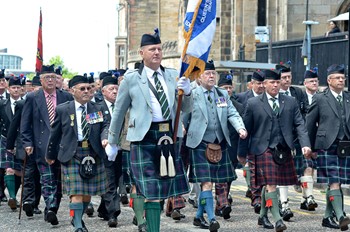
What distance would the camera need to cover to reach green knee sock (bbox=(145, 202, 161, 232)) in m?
9.38

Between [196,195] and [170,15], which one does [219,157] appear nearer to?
[196,195]

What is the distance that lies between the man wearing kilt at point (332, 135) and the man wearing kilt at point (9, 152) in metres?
4.30

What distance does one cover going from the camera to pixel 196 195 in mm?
14453

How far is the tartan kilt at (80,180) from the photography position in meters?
11.4

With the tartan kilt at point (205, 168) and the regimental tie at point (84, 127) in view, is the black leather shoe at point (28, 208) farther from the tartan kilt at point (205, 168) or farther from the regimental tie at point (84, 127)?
the tartan kilt at point (205, 168)

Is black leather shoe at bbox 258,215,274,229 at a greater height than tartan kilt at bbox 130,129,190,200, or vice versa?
tartan kilt at bbox 130,129,190,200

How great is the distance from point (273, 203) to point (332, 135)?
102 centimetres

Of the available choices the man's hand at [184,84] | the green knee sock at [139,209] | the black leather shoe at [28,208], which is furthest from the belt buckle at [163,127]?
the black leather shoe at [28,208]

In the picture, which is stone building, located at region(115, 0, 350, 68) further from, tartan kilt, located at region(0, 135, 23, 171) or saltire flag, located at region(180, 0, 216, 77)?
saltire flag, located at region(180, 0, 216, 77)

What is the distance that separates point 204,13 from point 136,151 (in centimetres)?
141

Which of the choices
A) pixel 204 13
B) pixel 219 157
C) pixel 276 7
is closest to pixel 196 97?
pixel 219 157

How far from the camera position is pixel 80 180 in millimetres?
11445

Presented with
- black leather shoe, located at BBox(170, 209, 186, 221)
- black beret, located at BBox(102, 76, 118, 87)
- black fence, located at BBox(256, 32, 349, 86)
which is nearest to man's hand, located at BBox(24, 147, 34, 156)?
black beret, located at BBox(102, 76, 118, 87)

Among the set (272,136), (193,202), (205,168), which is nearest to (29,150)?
(205,168)
